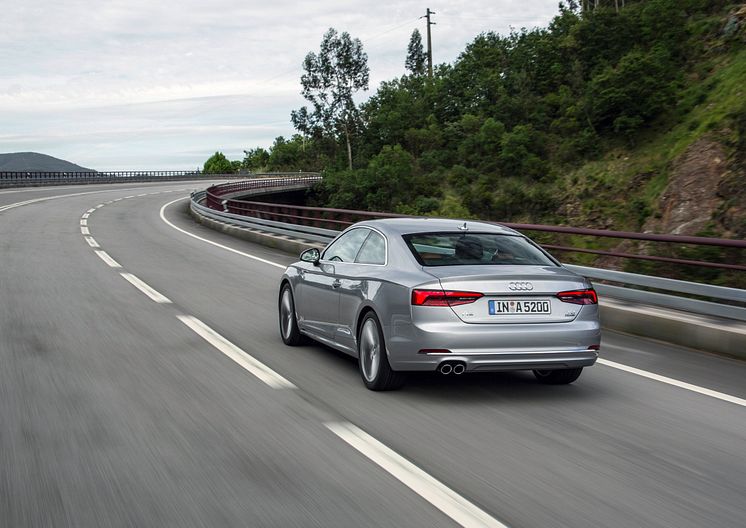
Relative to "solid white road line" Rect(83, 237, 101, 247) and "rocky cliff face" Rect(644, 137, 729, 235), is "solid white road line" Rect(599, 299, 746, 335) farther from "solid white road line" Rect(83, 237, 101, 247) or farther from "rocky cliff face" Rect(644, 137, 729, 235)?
"rocky cliff face" Rect(644, 137, 729, 235)

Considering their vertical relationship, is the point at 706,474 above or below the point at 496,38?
below

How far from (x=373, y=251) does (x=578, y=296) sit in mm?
1785

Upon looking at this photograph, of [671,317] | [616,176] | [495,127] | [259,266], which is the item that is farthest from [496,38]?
[671,317]

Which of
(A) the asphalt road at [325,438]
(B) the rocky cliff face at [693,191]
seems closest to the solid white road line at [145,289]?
(A) the asphalt road at [325,438]

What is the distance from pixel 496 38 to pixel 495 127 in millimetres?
35505

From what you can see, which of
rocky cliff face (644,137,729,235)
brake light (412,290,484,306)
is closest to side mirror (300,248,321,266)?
brake light (412,290,484,306)

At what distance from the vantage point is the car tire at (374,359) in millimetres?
6918

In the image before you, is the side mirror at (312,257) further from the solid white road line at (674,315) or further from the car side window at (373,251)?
the solid white road line at (674,315)

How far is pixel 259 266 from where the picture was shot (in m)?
18.3

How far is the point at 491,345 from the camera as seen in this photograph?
6500 mm

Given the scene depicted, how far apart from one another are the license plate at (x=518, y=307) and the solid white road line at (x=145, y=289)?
6.82 meters

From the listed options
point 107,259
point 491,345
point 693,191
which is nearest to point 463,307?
point 491,345

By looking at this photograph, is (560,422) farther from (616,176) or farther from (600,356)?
(616,176)

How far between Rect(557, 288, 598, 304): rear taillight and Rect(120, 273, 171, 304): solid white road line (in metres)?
6.98
